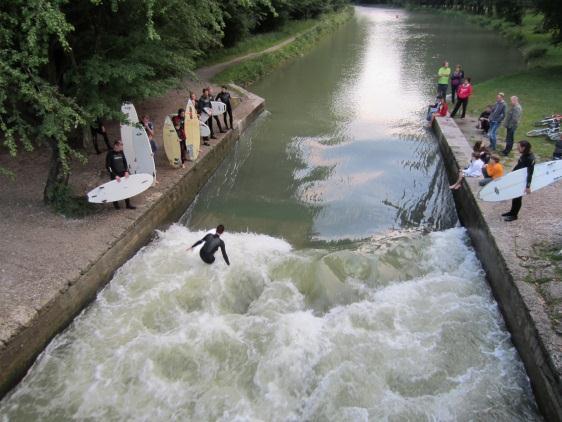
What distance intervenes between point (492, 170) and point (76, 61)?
1017cm

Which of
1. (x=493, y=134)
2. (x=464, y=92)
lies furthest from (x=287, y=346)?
(x=464, y=92)

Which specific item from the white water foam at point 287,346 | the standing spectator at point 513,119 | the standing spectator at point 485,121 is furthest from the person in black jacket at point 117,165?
the standing spectator at point 485,121

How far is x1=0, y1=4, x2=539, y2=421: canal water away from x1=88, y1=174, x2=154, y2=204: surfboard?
1244mm

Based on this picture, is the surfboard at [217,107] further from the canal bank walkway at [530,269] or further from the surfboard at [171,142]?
the canal bank walkway at [530,269]

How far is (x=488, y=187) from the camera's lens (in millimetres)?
9492

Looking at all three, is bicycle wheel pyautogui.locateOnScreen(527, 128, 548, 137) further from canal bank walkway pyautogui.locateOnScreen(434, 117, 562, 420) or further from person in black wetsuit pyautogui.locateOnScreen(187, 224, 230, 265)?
person in black wetsuit pyautogui.locateOnScreen(187, 224, 230, 265)

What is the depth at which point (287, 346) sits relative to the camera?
288 inches

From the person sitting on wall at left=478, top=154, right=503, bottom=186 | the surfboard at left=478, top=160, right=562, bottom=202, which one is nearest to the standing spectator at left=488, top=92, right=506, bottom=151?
the person sitting on wall at left=478, top=154, right=503, bottom=186

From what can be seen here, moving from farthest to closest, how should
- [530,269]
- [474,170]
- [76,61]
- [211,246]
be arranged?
1. [76,61]
2. [474,170]
3. [211,246]
4. [530,269]

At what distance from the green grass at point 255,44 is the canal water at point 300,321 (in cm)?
1741

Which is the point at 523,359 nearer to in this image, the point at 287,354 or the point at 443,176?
the point at 287,354

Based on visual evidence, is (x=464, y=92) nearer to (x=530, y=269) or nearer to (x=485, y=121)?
(x=485, y=121)

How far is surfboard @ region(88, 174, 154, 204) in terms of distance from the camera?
32.1 feet

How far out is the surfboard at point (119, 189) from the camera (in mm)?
9789
